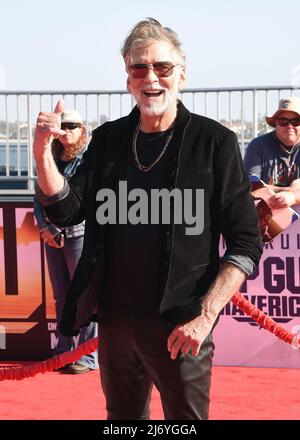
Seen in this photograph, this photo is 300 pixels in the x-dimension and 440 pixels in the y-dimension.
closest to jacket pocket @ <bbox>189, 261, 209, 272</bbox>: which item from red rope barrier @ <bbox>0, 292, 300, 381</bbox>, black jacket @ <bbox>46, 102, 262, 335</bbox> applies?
black jacket @ <bbox>46, 102, 262, 335</bbox>

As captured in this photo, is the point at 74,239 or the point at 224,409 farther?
the point at 74,239

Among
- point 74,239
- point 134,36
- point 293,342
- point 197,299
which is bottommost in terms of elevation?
point 293,342

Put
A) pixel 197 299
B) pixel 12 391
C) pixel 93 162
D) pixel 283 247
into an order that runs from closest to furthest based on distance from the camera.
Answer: pixel 197 299 < pixel 93 162 < pixel 12 391 < pixel 283 247

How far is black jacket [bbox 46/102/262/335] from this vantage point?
3.22 m

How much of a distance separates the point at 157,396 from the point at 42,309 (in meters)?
1.71

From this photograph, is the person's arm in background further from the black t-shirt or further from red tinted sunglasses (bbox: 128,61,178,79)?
red tinted sunglasses (bbox: 128,61,178,79)

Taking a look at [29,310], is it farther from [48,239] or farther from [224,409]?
[224,409]

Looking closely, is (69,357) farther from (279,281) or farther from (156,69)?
(156,69)

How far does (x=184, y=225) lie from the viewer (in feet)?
10.7

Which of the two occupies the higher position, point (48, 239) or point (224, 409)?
point (48, 239)

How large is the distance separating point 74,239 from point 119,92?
5.54m

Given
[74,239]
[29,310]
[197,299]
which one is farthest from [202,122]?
[29,310]

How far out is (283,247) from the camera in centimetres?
730

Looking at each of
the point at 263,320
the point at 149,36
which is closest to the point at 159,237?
the point at 149,36
